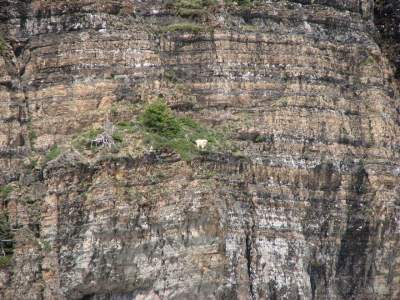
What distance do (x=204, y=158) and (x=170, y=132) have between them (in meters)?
1.98

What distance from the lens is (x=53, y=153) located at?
68.7 metres

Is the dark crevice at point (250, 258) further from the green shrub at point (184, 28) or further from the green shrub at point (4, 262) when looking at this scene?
the green shrub at point (4, 262)

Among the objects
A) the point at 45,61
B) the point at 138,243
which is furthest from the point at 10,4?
the point at 138,243

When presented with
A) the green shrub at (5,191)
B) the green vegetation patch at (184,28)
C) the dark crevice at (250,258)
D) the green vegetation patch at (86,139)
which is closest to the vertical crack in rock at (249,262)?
the dark crevice at (250,258)

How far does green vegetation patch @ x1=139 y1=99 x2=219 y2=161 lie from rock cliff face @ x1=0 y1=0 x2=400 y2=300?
0.53 metres

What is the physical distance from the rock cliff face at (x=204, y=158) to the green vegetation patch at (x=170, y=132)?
21.1 inches

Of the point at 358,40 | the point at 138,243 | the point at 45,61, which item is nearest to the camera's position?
the point at 138,243

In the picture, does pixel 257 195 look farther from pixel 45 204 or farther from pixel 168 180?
pixel 45 204

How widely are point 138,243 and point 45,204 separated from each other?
14.2 ft

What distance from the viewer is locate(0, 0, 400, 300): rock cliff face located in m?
66.1

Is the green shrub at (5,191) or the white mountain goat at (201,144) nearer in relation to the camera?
the green shrub at (5,191)

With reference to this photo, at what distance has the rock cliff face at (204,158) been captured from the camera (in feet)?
217

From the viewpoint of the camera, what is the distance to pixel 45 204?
67.0 meters

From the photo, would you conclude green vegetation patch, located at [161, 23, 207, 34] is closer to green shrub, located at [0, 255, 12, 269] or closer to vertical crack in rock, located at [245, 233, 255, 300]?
vertical crack in rock, located at [245, 233, 255, 300]
